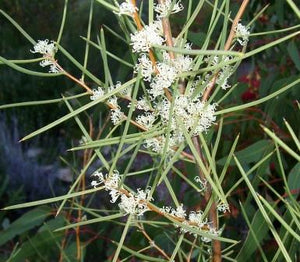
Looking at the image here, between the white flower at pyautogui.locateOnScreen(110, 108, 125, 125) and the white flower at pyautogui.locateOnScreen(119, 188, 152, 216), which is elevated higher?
the white flower at pyautogui.locateOnScreen(110, 108, 125, 125)

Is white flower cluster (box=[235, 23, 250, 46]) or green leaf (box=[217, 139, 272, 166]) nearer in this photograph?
white flower cluster (box=[235, 23, 250, 46])

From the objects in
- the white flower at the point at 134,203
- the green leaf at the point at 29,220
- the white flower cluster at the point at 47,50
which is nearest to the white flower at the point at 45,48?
the white flower cluster at the point at 47,50

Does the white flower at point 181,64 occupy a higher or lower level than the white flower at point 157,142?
higher

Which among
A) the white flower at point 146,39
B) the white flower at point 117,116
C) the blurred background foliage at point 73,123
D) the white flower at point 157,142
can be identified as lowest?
the blurred background foliage at point 73,123

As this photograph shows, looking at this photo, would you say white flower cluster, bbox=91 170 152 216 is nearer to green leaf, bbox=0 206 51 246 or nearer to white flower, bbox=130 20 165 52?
white flower, bbox=130 20 165 52

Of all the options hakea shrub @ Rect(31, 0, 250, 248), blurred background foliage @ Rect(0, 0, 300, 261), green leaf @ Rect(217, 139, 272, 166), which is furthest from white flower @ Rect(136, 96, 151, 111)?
green leaf @ Rect(217, 139, 272, 166)

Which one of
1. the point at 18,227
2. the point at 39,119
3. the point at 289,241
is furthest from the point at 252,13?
the point at 39,119

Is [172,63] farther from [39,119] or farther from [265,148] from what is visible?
[39,119]

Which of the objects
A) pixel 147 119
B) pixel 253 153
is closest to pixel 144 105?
pixel 147 119

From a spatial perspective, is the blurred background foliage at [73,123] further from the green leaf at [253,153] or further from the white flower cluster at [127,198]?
the white flower cluster at [127,198]
